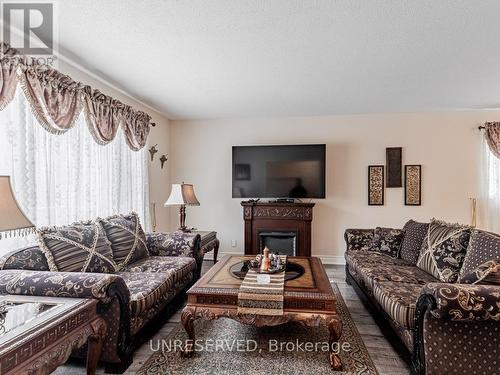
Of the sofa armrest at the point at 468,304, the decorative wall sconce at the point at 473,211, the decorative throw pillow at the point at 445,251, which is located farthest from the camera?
the decorative wall sconce at the point at 473,211

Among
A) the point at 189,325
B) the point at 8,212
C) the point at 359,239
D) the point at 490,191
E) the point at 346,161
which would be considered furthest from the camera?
the point at 346,161

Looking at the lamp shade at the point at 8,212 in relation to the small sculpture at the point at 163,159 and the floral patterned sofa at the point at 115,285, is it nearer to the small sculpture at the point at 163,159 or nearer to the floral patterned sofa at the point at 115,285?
the floral patterned sofa at the point at 115,285

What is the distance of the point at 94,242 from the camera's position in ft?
7.89

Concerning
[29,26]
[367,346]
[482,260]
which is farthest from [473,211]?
[29,26]


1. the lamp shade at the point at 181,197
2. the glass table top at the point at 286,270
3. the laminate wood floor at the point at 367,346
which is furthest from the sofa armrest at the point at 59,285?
the lamp shade at the point at 181,197

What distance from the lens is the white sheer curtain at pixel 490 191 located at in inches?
172

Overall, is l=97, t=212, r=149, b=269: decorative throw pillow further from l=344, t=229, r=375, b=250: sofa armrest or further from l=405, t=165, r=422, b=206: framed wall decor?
l=405, t=165, r=422, b=206: framed wall decor

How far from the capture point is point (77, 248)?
2238mm

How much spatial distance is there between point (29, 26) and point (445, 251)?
13.0ft

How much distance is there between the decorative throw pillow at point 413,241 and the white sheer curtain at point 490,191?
2108 mm

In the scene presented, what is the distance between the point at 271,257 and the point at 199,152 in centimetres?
298

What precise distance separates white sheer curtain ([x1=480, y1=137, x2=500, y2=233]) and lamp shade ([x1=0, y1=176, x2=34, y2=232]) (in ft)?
18.6

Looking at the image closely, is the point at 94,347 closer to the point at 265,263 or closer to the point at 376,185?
the point at 265,263

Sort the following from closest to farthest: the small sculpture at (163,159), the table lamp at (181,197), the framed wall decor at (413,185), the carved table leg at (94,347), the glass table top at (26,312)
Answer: the glass table top at (26,312) → the carved table leg at (94,347) → the table lamp at (181,197) → the framed wall decor at (413,185) → the small sculpture at (163,159)
